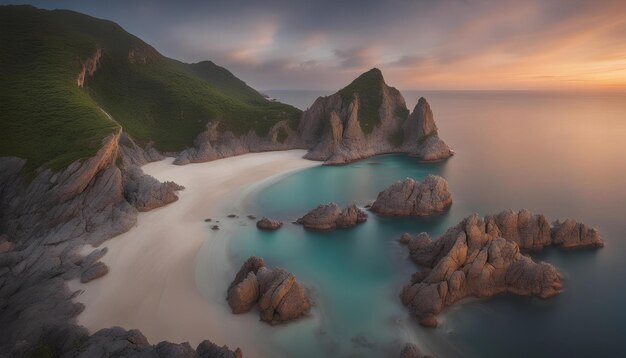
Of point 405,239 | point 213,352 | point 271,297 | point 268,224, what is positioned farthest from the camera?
point 268,224

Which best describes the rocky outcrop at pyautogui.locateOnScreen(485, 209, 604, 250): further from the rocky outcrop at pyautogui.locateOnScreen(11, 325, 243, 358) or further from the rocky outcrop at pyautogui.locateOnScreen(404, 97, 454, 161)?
the rocky outcrop at pyautogui.locateOnScreen(404, 97, 454, 161)

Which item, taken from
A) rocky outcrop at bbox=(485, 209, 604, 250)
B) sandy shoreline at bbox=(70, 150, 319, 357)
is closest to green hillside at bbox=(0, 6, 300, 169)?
sandy shoreline at bbox=(70, 150, 319, 357)

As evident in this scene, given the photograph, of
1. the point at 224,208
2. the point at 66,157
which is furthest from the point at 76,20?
the point at 224,208

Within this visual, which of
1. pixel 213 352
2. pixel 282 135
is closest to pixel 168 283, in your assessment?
pixel 213 352

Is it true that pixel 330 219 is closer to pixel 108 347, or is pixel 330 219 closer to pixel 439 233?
pixel 439 233

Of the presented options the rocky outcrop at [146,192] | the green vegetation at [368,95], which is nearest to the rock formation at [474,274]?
the rocky outcrop at [146,192]

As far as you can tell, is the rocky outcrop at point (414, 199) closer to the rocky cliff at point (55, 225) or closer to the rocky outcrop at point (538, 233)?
the rocky outcrop at point (538, 233)
